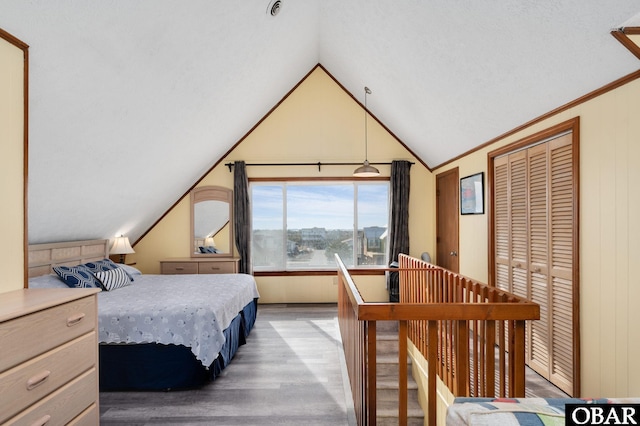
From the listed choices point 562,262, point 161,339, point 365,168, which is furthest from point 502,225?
point 161,339

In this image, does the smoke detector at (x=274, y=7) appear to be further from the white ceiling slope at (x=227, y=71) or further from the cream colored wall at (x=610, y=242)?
the cream colored wall at (x=610, y=242)

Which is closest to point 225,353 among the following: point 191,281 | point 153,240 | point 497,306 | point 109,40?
point 191,281

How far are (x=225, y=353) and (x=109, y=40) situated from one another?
259cm

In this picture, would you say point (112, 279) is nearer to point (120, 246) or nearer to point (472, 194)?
point (120, 246)

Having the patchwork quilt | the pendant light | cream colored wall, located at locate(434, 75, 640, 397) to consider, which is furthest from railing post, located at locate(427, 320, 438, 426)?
the pendant light

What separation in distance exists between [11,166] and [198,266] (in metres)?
3.55

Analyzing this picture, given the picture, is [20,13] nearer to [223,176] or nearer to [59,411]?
[59,411]

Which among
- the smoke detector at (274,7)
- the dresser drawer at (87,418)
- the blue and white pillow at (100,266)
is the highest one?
the smoke detector at (274,7)

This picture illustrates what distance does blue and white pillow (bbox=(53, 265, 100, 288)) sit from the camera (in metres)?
3.23

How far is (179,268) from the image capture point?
Result: 513 cm

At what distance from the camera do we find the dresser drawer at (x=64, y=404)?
1.41 meters

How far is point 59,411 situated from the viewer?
1.54 metres

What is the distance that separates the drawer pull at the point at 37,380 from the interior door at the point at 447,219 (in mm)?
4368

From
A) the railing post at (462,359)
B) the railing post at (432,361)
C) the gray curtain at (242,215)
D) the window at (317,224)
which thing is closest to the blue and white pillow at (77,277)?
the gray curtain at (242,215)
